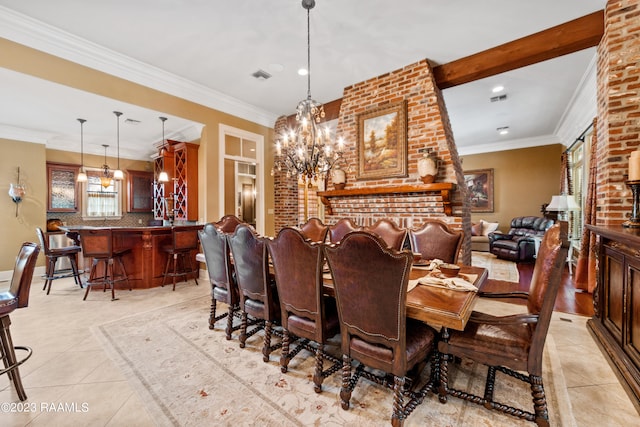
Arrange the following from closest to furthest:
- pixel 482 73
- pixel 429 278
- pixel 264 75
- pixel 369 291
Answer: pixel 369 291 → pixel 429 278 → pixel 482 73 → pixel 264 75

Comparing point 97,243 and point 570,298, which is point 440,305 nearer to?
point 570,298

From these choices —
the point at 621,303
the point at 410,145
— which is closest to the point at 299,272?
the point at 621,303

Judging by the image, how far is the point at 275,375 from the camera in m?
1.99

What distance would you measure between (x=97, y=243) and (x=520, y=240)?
777cm

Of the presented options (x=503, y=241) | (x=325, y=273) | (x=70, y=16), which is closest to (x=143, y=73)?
(x=70, y=16)

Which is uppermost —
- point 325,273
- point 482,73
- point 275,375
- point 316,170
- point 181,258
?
point 482,73

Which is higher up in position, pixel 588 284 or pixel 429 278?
pixel 429 278

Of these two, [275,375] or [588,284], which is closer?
[275,375]

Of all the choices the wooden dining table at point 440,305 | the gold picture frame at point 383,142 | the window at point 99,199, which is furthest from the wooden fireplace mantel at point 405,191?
the window at point 99,199

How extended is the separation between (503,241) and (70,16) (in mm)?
8129

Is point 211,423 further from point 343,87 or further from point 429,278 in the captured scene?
point 343,87

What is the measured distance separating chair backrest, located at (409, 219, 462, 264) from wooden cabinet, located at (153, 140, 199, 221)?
3905 mm

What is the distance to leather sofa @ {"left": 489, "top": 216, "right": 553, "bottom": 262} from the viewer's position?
586 cm

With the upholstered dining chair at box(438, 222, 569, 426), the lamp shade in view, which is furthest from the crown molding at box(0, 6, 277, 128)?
the lamp shade
